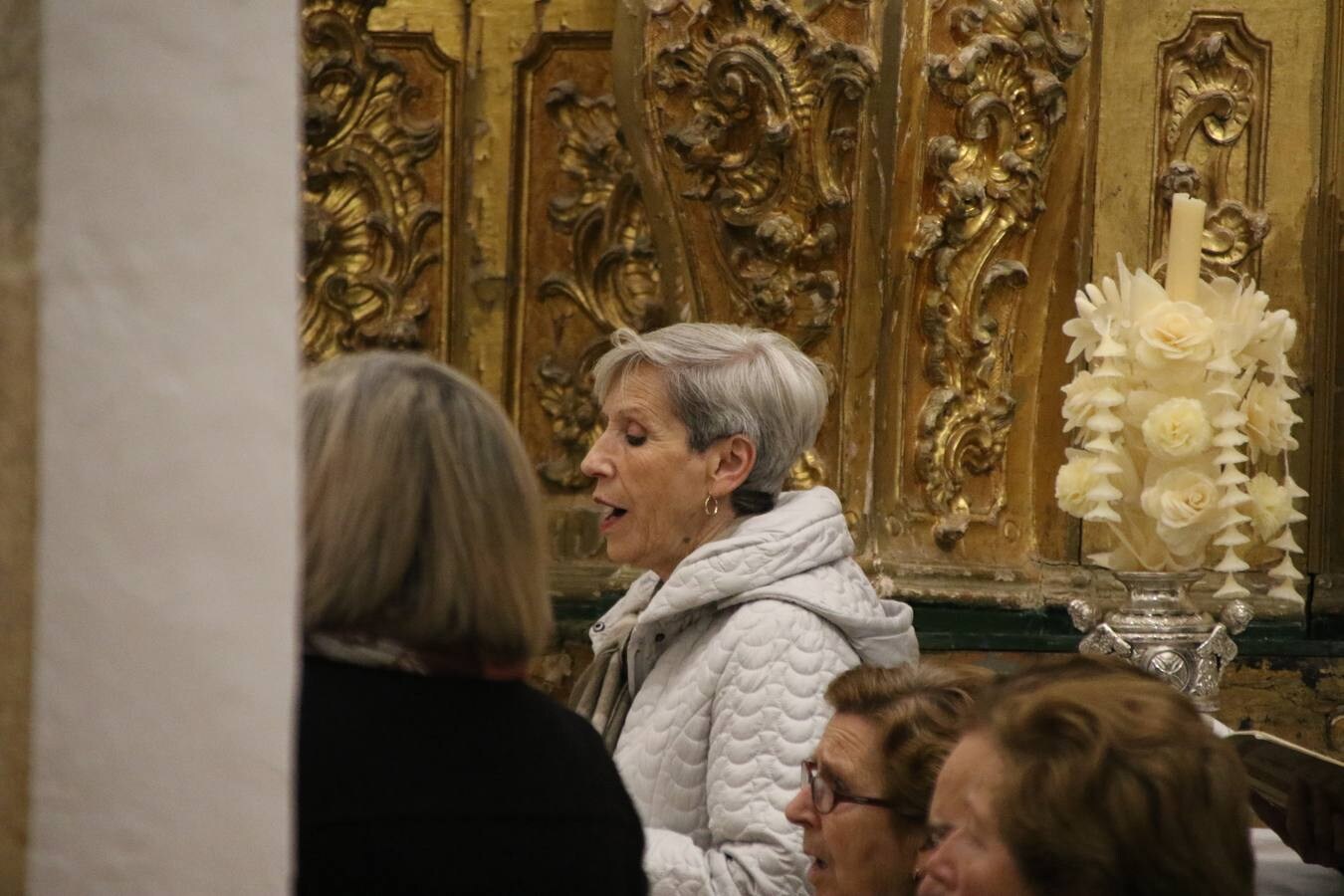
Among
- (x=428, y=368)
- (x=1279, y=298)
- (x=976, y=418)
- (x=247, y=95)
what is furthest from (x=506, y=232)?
(x=247, y=95)

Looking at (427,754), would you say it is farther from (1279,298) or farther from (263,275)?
(1279,298)

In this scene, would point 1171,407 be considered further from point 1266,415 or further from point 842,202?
point 842,202

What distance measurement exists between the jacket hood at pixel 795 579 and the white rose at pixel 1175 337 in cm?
70

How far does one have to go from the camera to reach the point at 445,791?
158cm

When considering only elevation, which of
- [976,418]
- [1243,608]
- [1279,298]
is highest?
[1279,298]

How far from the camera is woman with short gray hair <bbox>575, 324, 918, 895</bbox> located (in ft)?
8.40

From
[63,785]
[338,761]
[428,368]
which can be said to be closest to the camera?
[63,785]

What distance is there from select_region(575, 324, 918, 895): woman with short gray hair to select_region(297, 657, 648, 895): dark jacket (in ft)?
2.85

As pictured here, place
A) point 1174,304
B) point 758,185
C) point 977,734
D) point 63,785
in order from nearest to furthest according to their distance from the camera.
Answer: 1. point 63,785
2. point 977,734
3. point 1174,304
4. point 758,185

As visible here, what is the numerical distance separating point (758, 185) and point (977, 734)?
2.57 meters

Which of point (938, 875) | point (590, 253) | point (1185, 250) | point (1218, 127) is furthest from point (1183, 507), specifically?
point (590, 253)

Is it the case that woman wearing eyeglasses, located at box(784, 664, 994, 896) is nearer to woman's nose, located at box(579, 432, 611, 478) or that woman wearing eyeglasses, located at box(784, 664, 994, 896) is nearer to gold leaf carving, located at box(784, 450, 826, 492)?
woman's nose, located at box(579, 432, 611, 478)

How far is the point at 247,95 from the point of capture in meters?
1.10

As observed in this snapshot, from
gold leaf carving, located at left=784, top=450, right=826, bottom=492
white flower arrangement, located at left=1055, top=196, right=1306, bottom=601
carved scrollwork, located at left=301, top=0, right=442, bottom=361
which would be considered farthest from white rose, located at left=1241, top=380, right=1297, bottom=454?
carved scrollwork, located at left=301, top=0, right=442, bottom=361
